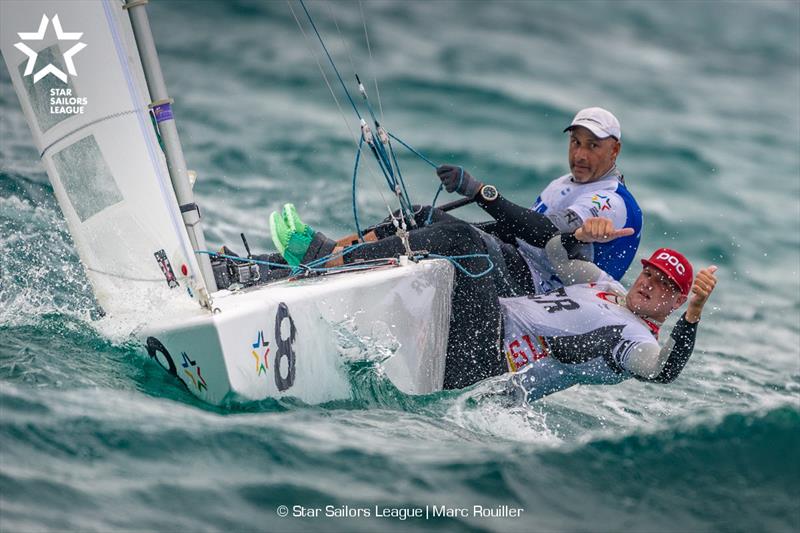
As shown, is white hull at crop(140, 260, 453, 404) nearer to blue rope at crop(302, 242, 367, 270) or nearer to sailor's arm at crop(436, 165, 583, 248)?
blue rope at crop(302, 242, 367, 270)

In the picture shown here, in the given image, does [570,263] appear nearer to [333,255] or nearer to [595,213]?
[595,213]

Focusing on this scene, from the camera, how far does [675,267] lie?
363cm

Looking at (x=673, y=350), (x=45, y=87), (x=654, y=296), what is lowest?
(x=673, y=350)

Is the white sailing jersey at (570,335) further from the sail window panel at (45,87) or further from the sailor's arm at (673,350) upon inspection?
the sail window panel at (45,87)

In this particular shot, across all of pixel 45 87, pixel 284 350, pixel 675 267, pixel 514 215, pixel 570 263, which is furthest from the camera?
pixel 570 263

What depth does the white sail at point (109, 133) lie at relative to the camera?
3.38 metres

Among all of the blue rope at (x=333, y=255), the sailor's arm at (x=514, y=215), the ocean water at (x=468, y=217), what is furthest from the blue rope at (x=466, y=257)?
the ocean water at (x=468, y=217)

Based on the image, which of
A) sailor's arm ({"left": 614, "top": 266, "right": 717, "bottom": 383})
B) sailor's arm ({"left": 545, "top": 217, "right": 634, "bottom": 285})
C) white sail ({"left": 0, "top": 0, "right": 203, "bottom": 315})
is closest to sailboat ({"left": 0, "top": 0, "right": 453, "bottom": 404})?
white sail ({"left": 0, "top": 0, "right": 203, "bottom": 315})

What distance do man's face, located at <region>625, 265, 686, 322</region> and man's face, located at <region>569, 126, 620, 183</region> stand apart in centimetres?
50

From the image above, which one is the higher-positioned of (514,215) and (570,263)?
(514,215)

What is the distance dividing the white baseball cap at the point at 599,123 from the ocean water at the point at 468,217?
3.42 feet

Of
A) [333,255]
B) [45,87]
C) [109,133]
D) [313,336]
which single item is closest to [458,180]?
[333,255]

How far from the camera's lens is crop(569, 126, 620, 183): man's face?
13.2 ft

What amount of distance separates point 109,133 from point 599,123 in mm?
1767
